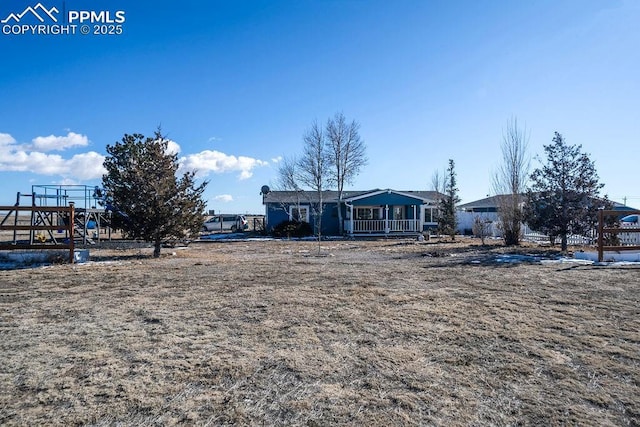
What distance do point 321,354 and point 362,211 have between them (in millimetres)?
24934

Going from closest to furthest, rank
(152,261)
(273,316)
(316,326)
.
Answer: (316,326) < (273,316) < (152,261)

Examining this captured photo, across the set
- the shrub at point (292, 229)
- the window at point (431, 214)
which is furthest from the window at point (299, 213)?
the window at point (431, 214)

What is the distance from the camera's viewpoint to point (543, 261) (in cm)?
1102

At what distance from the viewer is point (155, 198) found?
12.8m

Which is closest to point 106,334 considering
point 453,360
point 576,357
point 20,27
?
point 453,360

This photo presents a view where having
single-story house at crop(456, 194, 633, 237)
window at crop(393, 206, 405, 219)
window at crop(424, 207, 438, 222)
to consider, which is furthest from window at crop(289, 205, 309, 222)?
single-story house at crop(456, 194, 633, 237)

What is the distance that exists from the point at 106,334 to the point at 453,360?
3.67 m

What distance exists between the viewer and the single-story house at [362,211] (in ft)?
85.6

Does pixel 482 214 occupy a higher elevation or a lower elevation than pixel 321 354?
higher

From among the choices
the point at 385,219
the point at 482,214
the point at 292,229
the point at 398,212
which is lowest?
the point at 292,229

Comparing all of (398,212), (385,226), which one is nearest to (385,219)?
(385,226)

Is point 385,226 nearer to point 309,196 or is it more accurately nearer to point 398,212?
point 398,212

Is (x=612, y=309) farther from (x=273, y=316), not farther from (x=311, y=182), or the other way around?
(x=311, y=182)

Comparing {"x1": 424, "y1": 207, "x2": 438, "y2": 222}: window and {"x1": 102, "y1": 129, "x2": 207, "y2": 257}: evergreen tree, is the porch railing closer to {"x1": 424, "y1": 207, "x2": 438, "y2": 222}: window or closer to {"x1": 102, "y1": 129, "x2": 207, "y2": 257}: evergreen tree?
{"x1": 424, "y1": 207, "x2": 438, "y2": 222}: window
